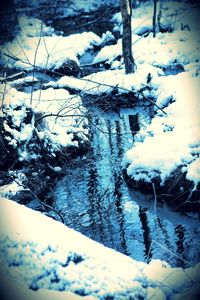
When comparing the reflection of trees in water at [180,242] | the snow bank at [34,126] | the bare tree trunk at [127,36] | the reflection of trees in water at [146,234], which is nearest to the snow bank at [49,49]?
the bare tree trunk at [127,36]

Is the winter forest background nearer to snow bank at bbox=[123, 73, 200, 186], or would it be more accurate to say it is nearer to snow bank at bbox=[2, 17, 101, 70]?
snow bank at bbox=[123, 73, 200, 186]

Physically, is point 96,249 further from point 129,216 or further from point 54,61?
point 54,61

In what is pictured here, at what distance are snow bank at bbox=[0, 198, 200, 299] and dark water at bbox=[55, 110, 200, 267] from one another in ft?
5.88

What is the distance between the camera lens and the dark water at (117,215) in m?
4.48

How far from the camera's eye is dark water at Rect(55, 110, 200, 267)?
4484 millimetres

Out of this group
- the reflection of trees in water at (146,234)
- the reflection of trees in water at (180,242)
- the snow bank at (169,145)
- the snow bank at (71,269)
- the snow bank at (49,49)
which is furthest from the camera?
the snow bank at (49,49)

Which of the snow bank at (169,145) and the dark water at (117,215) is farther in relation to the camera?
the snow bank at (169,145)

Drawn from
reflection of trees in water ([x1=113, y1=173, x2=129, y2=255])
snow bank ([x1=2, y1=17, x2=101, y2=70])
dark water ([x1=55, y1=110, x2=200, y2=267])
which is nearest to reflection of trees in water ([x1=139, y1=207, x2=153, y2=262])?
dark water ([x1=55, y1=110, x2=200, y2=267])

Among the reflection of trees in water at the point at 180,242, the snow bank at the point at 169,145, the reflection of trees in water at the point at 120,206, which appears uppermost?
the snow bank at the point at 169,145

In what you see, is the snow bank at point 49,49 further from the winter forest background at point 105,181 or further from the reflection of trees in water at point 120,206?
the reflection of trees in water at point 120,206

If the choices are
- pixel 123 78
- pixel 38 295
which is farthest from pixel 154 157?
pixel 123 78

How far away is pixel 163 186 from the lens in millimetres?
5457

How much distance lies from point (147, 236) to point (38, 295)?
2.80m

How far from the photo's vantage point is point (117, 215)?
207 inches
